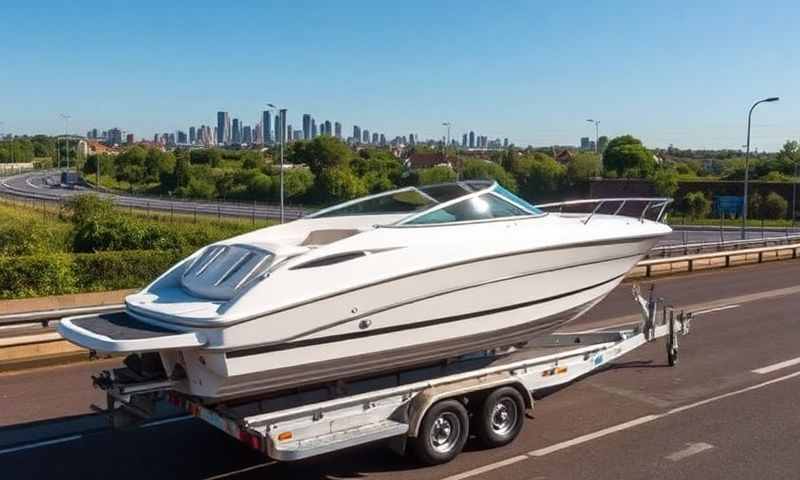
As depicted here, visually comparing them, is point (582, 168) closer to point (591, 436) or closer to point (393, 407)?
point (591, 436)

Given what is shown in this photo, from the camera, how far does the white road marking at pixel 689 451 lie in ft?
24.9

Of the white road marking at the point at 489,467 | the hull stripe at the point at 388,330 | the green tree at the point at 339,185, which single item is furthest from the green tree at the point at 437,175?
the white road marking at the point at 489,467

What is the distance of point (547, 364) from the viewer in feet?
27.4

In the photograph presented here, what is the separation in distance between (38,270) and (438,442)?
17.6m

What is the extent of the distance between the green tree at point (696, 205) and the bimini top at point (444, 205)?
194 ft

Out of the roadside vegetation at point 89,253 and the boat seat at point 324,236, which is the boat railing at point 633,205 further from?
the roadside vegetation at point 89,253

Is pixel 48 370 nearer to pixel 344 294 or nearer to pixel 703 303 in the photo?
pixel 344 294

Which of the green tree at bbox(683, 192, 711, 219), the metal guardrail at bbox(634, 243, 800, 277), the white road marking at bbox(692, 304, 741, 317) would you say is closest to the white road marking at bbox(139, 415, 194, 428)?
the white road marking at bbox(692, 304, 741, 317)

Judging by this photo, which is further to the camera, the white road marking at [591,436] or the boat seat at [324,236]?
the boat seat at [324,236]

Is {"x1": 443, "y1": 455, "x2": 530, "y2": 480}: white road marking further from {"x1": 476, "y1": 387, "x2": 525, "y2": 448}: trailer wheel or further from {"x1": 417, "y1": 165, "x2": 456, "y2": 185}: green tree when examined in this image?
{"x1": 417, "y1": 165, "x2": 456, "y2": 185}: green tree

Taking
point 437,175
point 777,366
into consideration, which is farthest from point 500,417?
point 437,175

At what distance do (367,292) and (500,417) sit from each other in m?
1.98

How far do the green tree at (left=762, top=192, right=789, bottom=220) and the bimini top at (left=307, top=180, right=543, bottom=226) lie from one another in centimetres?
6458

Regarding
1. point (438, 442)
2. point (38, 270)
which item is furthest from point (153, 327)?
point (38, 270)
